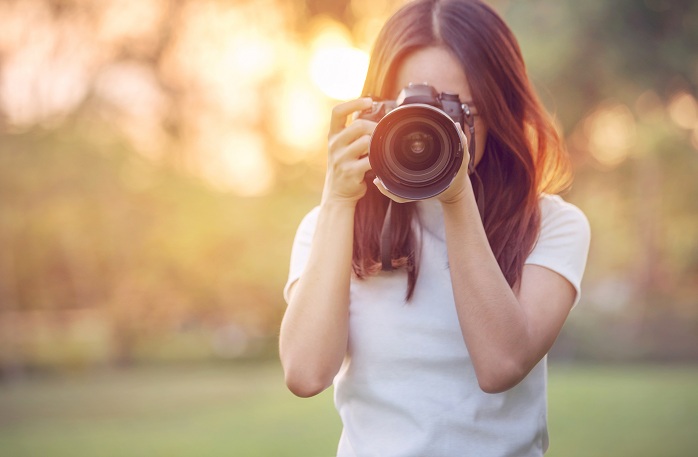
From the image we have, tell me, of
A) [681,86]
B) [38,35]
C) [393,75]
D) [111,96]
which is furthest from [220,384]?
[393,75]

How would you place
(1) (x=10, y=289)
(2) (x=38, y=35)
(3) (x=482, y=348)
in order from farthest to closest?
(1) (x=10, y=289) → (2) (x=38, y=35) → (3) (x=482, y=348)

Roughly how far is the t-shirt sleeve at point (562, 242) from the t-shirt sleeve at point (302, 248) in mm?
439

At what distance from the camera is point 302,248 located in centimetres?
157

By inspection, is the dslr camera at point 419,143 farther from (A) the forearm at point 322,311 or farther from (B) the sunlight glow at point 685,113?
(B) the sunlight glow at point 685,113

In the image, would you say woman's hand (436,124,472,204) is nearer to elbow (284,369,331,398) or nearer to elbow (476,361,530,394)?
elbow (476,361,530,394)

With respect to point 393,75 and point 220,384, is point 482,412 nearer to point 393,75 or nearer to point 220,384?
point 393,75

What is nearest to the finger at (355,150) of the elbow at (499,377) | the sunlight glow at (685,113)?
the elbow at (499,377)

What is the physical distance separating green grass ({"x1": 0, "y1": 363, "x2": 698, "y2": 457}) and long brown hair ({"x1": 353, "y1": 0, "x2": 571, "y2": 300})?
444cm

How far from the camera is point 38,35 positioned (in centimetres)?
1273

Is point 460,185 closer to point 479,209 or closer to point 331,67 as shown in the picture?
point 479,209

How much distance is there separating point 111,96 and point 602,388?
9787 mm

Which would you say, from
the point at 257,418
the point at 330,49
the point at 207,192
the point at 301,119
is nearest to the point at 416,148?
the point at 257,418

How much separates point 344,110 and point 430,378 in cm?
55

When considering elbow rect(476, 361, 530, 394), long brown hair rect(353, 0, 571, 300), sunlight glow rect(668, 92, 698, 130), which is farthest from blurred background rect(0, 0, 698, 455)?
elbow rect(476, 361, 530, 394)
